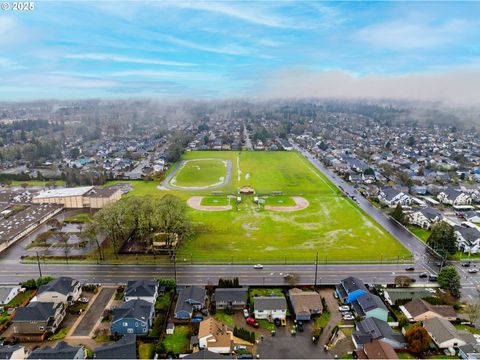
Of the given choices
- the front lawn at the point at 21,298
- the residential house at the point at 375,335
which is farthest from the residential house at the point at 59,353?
the residential house at the point at 375,335

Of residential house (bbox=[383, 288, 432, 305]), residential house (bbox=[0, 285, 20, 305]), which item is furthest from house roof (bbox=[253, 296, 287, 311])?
residential house (bbox=[0, 285, 20, 305])

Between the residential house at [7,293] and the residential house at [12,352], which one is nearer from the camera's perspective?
the residential house at [12,352]

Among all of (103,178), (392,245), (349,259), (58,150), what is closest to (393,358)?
(349,259)

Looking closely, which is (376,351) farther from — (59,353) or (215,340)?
(59,353)

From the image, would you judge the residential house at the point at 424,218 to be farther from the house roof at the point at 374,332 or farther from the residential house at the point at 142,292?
the residential house at the point at 142,292

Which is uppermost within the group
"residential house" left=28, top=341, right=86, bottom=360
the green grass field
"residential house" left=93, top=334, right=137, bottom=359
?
"residential house" left=28, top=341, right=86, bottom=360

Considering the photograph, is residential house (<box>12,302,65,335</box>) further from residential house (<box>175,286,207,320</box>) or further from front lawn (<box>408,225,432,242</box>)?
front lawn (<box>408,225,432,242</box>)
